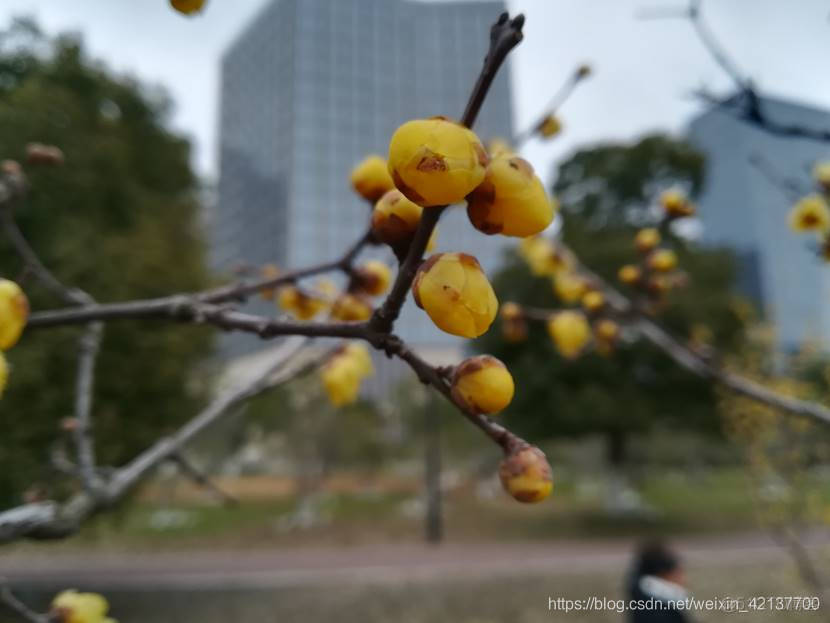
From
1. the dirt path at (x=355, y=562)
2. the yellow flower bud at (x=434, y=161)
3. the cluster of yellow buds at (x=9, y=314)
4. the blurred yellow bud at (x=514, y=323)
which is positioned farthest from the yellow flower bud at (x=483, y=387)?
the dirt path at (x=355, y=562)

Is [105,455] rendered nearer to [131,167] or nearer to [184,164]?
[131,167]

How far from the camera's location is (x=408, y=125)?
391mm

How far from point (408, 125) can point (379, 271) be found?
18.7 inches

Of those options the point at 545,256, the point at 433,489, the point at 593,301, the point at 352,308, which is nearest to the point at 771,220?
the point at 545,256

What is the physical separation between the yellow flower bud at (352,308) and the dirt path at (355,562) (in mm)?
6249

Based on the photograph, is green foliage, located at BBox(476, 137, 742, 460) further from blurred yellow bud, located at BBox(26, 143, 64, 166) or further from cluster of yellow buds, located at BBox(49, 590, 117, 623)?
cluster of yellow buds, located at BBox(49, 590, 117, 623)

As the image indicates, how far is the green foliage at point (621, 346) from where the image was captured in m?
8.70

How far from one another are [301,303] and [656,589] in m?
1.98

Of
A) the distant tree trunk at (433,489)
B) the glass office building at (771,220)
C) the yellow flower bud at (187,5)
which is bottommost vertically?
the distant tree trunk at (433,489)

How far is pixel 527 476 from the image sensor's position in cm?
49

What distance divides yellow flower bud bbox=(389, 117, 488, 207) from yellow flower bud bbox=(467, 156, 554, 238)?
0.11ft

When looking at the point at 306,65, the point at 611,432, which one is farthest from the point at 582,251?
the point at 306,65

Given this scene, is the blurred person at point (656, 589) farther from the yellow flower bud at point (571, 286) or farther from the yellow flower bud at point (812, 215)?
the yellow flower bud at point (812, 215)

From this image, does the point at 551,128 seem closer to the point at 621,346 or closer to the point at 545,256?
the point at 545,256
